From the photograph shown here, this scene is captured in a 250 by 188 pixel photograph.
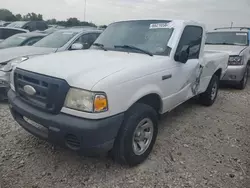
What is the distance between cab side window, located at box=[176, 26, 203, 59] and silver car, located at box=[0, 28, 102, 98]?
1990 millimetres

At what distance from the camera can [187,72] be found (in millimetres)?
3684

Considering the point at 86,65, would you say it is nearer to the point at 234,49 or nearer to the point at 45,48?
the point at 45,48

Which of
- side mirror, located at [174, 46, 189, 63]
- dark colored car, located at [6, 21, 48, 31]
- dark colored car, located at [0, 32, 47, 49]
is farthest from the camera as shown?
dark colored car, located at [6, 21, 48, 31]

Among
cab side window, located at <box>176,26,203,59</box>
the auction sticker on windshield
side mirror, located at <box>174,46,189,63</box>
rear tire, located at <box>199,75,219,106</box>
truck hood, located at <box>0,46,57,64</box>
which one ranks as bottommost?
rear tire, located at <box>199,75,219,106</box>

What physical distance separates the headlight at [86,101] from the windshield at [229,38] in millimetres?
6641

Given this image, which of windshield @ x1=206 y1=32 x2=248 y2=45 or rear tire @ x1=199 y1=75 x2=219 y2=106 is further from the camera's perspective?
windshield @ x1=206 y1=32 x2=248 y2=45

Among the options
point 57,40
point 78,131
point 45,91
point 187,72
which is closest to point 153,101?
point 187,72

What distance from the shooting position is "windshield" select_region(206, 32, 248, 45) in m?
7.62

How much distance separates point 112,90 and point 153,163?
1.23 metres

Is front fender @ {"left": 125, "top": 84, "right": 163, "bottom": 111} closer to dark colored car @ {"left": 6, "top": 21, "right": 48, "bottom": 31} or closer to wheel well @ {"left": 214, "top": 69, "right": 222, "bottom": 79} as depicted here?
wheel well @ {"left": 214, "top": 69, "right": 222, "bottom": 79}

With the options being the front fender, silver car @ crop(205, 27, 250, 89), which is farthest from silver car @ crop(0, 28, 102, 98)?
silver car @ crop(205, 27, 250, 89)

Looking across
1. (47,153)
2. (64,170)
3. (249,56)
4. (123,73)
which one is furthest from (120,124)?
(249,56)

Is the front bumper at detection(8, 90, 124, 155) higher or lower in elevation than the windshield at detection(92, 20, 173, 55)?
lower

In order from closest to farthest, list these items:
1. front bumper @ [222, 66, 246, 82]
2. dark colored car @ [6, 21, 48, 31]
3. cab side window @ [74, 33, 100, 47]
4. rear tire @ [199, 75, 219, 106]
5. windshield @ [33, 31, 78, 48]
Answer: rear tire @ [199, 75, 219, 106], windshield @ [33, 31, 78, 48], cab side window @ [74, 33, 100, 47], front bumper @ [222, 66, 246, 82], dark colored car @ [6, 21, 48, 31]
